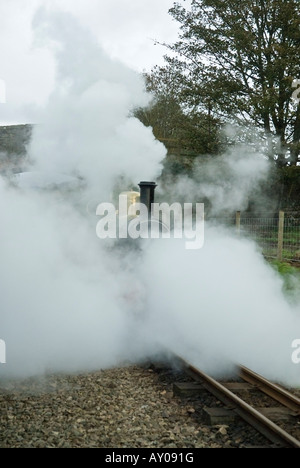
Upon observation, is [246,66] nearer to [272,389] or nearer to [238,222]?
[238,222]

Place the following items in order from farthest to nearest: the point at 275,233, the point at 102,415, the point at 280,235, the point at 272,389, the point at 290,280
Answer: the point at 275,233 < the point at 280,235 < the point at 290,280 < the point at 272,389 < the point at 102,415

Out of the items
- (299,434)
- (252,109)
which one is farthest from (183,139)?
(299,434)

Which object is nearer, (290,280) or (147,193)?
(147,193)

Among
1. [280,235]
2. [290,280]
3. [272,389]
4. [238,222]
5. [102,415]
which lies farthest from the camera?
[238,222]

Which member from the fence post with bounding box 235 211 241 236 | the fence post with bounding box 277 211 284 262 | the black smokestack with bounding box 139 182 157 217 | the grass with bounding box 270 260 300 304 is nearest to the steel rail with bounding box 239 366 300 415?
the grass with bounding box 270 260 300 304

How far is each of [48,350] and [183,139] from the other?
1173 cm

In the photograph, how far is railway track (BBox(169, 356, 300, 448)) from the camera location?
3.71 meters

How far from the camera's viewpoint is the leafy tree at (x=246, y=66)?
50.0 feet

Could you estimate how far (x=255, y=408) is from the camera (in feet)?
14.1

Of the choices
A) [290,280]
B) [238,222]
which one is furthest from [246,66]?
[290,280]

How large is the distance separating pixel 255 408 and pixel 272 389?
1.38 ft

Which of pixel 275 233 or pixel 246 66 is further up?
pixel 246 66

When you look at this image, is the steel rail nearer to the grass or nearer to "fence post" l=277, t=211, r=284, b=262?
the grass

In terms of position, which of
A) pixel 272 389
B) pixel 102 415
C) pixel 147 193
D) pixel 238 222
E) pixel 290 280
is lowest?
pixel 102 415
